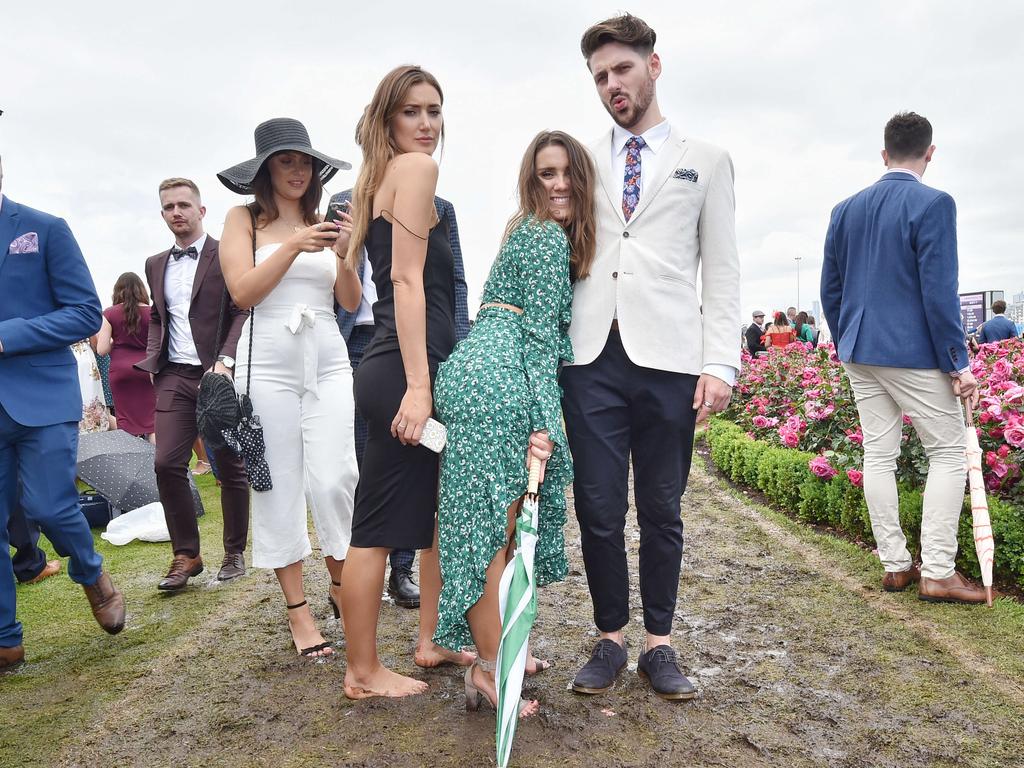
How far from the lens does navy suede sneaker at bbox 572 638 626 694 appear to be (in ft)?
9.79

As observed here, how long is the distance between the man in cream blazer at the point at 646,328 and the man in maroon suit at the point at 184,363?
2.38m

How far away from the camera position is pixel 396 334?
2828 millimetres

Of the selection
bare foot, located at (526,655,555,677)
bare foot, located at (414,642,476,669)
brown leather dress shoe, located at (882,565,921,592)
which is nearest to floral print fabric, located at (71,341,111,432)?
bare foot, located at (414,642,476,669)

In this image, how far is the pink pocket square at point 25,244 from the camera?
3.51 m

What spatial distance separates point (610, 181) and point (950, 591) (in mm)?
2655

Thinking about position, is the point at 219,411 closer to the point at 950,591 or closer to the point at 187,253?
the point at 187,253

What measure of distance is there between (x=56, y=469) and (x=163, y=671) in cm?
99

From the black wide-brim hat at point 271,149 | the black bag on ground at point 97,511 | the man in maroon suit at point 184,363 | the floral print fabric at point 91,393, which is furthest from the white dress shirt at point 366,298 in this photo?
the floral print fabric at point 91,393

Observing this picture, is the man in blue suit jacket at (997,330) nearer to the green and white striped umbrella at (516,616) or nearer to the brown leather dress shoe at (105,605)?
the green and white striped umbrella at (516,616)

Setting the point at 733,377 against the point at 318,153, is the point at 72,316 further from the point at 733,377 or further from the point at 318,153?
the point at 733,377

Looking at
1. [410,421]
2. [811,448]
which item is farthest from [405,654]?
[811,448]

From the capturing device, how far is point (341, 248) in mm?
3330

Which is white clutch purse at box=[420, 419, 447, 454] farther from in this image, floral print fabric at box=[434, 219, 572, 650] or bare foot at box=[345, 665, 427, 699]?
bare foot at box=[345, 665, 427, 699]

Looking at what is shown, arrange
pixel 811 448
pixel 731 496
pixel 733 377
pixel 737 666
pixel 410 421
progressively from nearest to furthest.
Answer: pixel 410 421 → pixel 733 377 → pixel 737 666 → pixel 811 448 → pixel 731 496
